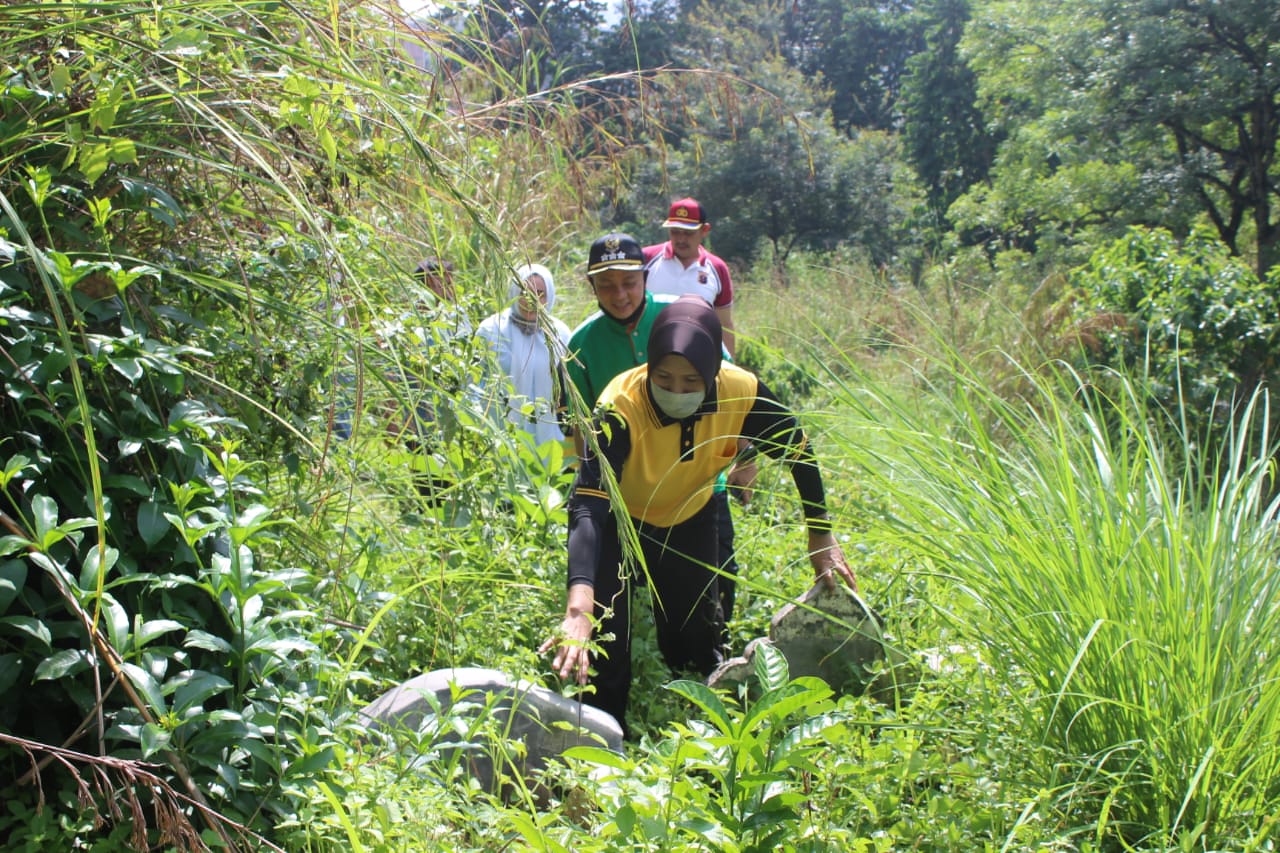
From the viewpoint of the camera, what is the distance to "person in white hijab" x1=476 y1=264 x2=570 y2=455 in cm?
184

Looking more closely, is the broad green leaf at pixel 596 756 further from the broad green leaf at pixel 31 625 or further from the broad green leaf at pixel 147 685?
the broad green leaf at pixel 31 625

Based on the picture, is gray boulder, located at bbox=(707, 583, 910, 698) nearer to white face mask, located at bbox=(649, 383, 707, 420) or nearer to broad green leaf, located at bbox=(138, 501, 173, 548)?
white face mask, located at bbox=(649, 383, 707, 420)

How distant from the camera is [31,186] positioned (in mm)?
1702

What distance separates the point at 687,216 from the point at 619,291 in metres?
2.21

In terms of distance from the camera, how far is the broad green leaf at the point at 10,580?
1.61 meters

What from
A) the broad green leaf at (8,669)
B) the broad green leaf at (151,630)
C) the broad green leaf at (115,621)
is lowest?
the broad green leaf at (8,669)

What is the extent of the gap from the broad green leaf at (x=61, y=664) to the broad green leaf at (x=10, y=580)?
0.32ft

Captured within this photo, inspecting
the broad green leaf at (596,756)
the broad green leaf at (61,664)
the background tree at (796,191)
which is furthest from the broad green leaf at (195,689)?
the background tree at (796,191)

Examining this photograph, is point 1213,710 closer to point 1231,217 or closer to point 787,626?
point 787,626

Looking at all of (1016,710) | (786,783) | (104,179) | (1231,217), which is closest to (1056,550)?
(1016,710)

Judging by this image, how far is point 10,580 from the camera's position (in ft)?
5.32

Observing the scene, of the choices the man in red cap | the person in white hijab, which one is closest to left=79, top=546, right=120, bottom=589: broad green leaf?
the person in white hijab

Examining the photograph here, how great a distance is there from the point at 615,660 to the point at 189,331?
1.61 meters

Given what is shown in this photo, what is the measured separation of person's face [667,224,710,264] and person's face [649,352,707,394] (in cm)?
321
